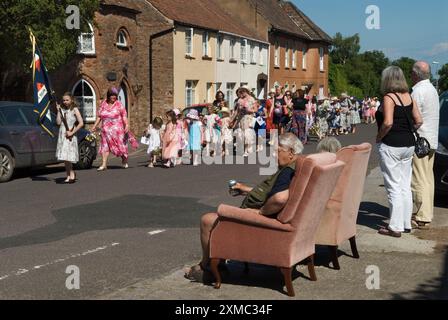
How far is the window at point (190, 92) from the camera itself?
117 ft

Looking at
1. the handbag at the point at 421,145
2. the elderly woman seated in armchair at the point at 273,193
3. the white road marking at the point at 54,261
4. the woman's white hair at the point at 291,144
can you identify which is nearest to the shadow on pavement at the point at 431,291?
the elderly woman seated in armchair at the point at 273,193

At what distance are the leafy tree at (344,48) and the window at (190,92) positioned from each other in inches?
3296

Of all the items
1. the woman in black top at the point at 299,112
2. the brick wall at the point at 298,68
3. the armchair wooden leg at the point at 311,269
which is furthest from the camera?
the brick wall at the point at 298,68

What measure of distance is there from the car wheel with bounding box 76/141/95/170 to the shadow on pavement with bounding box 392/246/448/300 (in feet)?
38.2

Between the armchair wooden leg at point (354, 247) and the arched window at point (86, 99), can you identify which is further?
the arched window at point (86, 99)

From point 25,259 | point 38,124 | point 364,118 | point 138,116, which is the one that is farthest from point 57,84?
point 364,118

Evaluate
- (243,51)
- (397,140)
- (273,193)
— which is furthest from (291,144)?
(243,51)

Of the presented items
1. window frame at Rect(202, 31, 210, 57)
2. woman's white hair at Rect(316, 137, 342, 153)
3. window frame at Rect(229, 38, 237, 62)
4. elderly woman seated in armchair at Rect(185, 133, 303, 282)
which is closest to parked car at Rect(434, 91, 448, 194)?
woman's white hair at Rect(316, 137, 342, 153)

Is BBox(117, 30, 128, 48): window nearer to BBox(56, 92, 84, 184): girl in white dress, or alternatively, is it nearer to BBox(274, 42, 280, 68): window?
BBox(56, 92, 84, 184): girl in white dress

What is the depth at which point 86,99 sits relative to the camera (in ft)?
92.1

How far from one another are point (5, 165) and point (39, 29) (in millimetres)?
7103

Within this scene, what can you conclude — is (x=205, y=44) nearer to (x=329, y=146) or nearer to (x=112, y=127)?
(x=112, y=127)

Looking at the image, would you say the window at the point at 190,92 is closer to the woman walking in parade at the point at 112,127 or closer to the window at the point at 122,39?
the window at the point at 122,39
